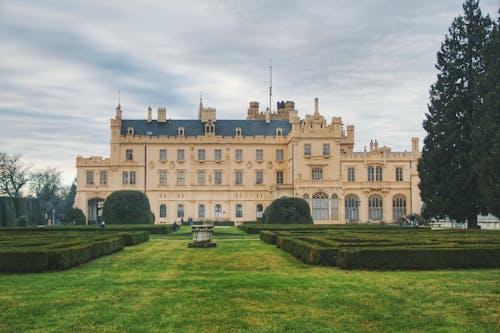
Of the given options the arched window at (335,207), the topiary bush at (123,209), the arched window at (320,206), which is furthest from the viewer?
the arched window at (335,207)

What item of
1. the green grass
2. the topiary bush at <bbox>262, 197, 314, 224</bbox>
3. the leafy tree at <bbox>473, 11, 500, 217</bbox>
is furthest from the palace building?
the green grass

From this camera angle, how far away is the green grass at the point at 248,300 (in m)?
9.67

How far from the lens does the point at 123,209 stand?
47.8 meters

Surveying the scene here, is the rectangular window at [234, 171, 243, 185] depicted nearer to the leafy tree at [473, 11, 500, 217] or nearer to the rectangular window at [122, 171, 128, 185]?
the rectangular window at [122, 171, 128, 185]

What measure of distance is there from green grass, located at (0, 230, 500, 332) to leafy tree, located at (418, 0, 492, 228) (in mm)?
22839

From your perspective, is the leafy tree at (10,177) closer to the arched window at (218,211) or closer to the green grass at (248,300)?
the arched window at (218,211)

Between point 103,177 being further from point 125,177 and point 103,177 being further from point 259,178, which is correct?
point 259,178

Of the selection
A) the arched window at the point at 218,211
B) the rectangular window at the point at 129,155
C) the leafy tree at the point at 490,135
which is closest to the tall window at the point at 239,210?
the arched window at the point at 218,211

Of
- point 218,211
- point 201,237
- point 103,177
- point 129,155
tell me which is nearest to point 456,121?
point 201,237

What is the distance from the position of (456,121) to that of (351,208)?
87.1 ft

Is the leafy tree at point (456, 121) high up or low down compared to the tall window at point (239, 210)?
up

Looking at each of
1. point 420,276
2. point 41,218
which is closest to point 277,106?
point 41,218

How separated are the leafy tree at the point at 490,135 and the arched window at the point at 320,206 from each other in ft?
89.8

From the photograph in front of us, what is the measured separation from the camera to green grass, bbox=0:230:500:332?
9.67 meters
